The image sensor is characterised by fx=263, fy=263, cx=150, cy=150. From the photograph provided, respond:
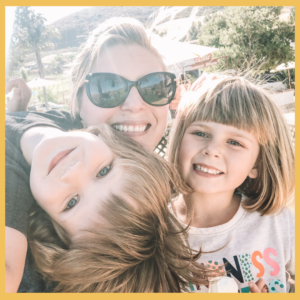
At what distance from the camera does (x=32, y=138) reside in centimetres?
107

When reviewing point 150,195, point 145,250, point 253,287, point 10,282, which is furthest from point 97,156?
point 253,287

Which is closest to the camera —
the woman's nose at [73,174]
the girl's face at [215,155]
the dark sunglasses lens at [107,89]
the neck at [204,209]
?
the woman's nose at [73,174]

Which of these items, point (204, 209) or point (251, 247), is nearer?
point (251, 247)

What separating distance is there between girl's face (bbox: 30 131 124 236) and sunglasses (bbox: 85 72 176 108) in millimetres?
211

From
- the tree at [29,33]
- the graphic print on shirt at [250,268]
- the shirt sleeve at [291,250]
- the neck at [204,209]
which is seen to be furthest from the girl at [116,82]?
the shirt sleeve at [291,250]

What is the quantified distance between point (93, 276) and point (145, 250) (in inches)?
9.0

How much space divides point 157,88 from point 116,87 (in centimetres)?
19

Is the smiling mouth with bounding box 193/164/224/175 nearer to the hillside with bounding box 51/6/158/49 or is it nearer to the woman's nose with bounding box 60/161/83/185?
the woman's nose with bounding box 60/161/83/185

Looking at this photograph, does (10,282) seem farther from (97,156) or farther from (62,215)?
(97,156)

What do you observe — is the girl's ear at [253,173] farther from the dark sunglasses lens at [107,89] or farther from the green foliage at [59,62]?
the green foliage at [59,62]

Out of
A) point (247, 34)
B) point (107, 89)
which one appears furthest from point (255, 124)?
point (107, 89)

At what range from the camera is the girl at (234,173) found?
1.24m

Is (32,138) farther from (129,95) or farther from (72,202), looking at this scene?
(129,95)

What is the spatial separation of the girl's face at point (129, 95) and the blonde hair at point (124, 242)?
0.25 feet
